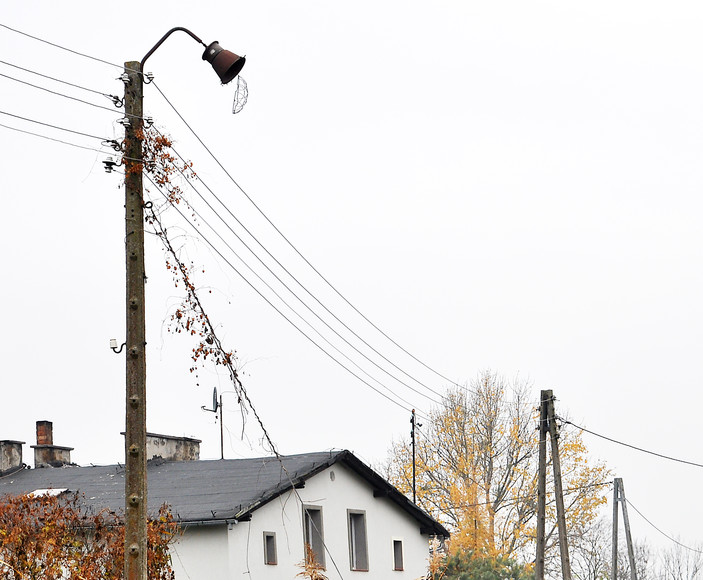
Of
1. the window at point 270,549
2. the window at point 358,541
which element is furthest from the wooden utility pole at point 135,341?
the window at point 358,541

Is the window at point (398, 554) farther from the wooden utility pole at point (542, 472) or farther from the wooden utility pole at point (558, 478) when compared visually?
the wooden utility pole at point (558, 478)

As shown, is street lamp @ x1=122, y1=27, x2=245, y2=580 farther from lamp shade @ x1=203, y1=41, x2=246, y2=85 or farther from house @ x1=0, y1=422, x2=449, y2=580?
house @ x1=0, y1=422, x2=449, y2=580

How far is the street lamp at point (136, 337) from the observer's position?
1223cm

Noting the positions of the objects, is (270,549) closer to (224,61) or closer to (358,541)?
(358,541)

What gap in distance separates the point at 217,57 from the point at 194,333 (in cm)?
338

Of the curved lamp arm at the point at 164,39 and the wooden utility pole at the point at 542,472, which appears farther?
the wooden utility pole at the point at 542,472

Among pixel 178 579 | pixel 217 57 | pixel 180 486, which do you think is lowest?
pixel 178 579

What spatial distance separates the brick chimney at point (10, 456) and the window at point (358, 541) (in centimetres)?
1045

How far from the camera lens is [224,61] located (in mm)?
12367

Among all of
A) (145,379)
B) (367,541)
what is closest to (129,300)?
(145,379)

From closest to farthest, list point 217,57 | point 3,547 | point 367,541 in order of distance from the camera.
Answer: point 217,57 < point 3,547 < point 367,541

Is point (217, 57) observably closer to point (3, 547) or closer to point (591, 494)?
point (3, 547)

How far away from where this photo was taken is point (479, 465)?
166ft

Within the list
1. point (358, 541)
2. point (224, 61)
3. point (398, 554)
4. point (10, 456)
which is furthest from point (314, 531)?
point (224, 61)
